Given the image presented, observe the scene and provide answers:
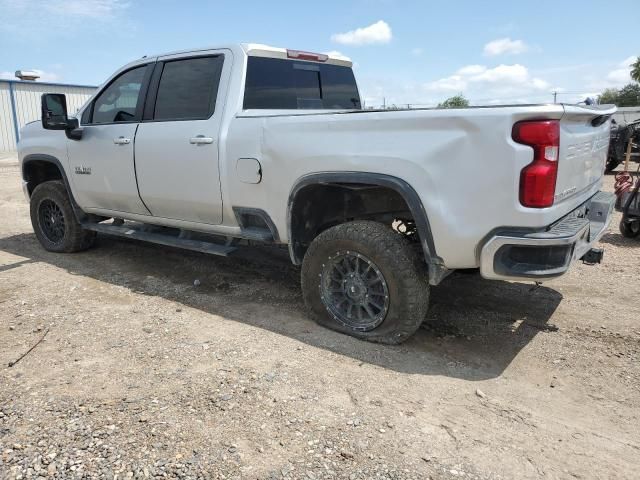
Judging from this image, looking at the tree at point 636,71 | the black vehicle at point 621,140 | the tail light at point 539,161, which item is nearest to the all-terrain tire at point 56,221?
the tail light at point 539,161

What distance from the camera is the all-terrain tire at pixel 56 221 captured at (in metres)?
5.96

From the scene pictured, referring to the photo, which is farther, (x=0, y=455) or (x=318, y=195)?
(x=318, y=195)

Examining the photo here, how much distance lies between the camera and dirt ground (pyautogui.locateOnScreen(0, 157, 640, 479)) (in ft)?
8.20

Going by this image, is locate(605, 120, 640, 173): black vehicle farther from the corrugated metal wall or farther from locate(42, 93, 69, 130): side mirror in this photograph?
the corrugated metal wall

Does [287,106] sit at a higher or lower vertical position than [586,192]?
higher

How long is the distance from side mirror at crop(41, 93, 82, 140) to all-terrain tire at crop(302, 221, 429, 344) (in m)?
3.08

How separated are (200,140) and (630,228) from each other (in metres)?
5.42

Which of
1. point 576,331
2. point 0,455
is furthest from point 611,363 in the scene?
point 0,455

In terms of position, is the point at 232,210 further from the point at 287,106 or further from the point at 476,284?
the point at 476,284

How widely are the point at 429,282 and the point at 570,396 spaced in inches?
41.1

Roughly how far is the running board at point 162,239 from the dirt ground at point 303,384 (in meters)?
0.44

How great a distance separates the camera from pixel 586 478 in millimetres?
2367


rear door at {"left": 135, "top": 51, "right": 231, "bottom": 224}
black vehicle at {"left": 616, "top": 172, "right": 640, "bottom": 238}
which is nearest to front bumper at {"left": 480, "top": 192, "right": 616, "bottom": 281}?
rear door at {"left": 135, "top": 51, "right": 231, "bottom": 224}

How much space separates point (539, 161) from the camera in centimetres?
284
